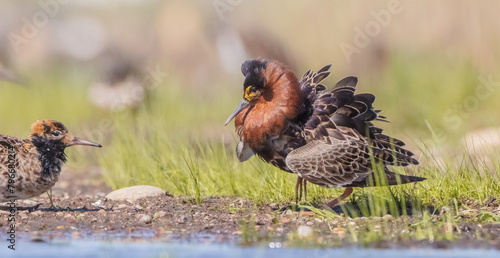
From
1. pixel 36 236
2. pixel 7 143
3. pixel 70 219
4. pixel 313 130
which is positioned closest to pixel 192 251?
pixel 36 236

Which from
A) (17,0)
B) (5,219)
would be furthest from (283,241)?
(17,0)

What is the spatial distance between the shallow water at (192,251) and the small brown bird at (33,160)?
103cm

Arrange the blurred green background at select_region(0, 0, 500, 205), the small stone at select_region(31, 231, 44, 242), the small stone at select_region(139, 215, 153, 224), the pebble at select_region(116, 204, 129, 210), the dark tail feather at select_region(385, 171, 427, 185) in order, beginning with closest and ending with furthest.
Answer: the small stone at select_region(31, 231, 44, 242)
the dark tail feather at select_region(385, 171, 427, 185)
the small stone at select_region(139, 215, 153, 224)
the pebble at select_region(116, 204, 129, 210)
the blurred green background at select_region(0, 0, 500, 205)

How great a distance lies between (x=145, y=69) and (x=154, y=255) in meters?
10.7

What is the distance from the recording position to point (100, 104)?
48.8 ft

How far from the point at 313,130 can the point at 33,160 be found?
92.1 inches

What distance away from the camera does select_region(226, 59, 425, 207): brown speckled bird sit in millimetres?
6953

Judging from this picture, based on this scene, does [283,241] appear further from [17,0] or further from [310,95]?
[17,0]

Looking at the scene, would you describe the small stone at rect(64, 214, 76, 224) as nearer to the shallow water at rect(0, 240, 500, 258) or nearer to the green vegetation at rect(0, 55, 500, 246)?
the shallow water at rect(0, 240, 500, 258)

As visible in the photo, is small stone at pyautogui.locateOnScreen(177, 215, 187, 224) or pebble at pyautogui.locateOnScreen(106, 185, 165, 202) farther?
pebble at pyautogui.locateOnScreen(106, 185, 165, 202)

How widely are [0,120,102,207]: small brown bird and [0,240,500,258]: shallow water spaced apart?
3.37 feet

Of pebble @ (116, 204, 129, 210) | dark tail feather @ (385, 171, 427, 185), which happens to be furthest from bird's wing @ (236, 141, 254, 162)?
dark tail feather @ (385, 171, 427, 185)

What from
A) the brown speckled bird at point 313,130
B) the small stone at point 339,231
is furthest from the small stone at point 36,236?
the small stone at point 339,231

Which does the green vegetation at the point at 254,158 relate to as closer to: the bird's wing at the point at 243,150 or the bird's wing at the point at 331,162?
the bird's wing at the point at 331,162
